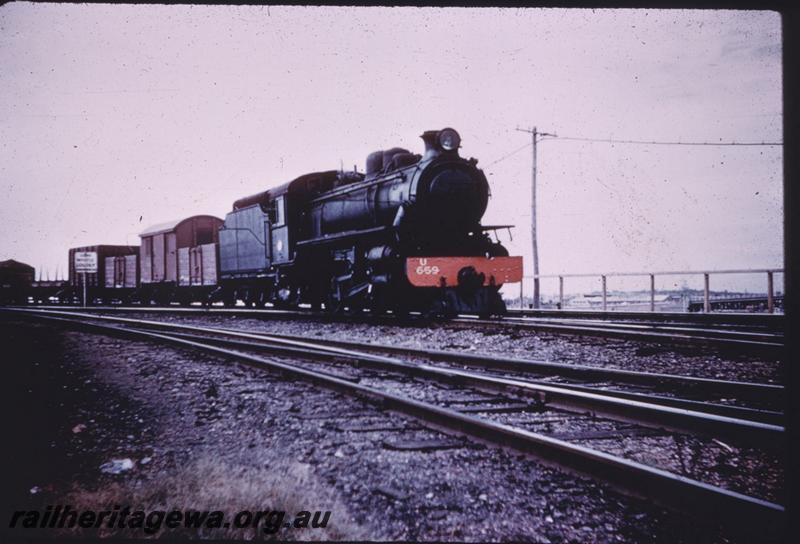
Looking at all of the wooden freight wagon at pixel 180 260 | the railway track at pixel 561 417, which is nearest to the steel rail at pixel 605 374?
the railway track at pixel 561 417

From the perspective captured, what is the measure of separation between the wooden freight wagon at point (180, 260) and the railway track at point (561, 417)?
13.7 meters

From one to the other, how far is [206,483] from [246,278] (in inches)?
570

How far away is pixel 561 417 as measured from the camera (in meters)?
3.87

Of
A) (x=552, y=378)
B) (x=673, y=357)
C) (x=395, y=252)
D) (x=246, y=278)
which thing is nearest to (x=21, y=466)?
(x=552, y=378)

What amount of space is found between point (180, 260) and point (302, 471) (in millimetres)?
19611

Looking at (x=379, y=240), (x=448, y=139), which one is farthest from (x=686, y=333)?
(x=379, y=240)

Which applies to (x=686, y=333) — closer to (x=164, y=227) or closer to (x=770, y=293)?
(x=770, y=293)

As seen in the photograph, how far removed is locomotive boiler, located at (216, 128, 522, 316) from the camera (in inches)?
398

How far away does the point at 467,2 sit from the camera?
1.69 metres

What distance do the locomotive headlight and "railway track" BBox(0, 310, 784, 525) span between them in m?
5.68

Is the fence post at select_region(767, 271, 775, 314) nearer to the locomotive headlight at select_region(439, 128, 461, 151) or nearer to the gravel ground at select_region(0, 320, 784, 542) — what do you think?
the locomotive headlight at select_region(439, 128, 461, 151)

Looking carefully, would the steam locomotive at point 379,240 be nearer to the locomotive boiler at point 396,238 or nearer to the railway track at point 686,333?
the locomotive boiler at point 396,238

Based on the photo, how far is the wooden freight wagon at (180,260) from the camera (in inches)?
765

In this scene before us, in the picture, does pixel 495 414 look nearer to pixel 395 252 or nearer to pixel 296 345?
pixel 296 345
